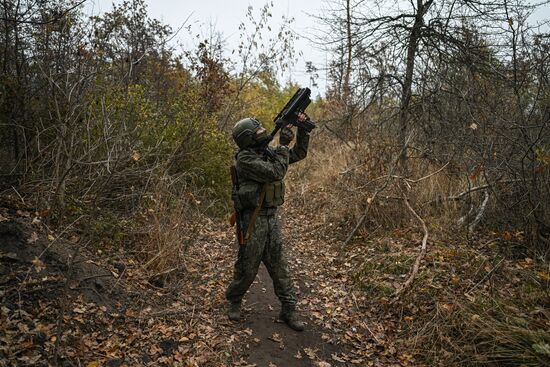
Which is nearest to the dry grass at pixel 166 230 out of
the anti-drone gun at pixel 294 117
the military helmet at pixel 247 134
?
the military helmet at pixel 247 134

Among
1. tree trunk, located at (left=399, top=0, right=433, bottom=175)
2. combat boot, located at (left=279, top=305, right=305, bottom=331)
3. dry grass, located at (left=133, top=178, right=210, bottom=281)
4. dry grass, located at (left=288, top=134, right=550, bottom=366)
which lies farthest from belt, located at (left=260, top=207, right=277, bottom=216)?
tree trunk, located at (left=399, top=0, right=433, bottom=175)

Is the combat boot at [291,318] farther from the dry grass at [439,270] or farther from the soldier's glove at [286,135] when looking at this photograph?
the soldier's glove at [286,135]

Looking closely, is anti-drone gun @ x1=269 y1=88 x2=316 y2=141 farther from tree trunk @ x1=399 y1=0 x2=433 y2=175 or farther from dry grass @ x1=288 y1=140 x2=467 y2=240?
tree trunk @ x1=399 y1=0 x2=433 y2=175

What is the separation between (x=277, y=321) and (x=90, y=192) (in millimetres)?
3140

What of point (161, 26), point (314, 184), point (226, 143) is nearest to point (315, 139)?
point (314, 184)

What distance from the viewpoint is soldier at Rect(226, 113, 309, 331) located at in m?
3.91

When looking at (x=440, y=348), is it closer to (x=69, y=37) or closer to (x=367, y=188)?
(x=367, y=188)

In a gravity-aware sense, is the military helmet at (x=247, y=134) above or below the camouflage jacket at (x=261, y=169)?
above

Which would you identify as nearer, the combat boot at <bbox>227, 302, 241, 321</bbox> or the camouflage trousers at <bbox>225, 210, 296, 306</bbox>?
the camouflage trousers at <bbox>225, 210, 296, 306</bbox>

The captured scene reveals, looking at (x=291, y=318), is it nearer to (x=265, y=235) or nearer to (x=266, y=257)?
(x=266, y=257)

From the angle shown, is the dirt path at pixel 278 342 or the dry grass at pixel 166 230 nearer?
the dirt path at pixel 278 342

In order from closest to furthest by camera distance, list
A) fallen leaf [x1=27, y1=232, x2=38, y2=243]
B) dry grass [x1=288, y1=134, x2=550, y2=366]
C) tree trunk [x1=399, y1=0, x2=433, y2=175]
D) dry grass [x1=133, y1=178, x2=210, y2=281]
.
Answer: dry grass [x1=288, y1=134, x2=550, y2=366]
fallen leaf [x1=27, y1=232, x2=38, y2=243]
dry grass [x1=133, y1=178, x2=210, y2=281]
tree trunk [x1=399, y1=0, x2=433, y2=175]

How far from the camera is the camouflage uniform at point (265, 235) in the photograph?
391 centimetres

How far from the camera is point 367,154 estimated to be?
23.9 feet
